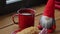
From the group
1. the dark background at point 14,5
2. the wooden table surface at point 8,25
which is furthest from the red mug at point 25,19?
the dark background at point 14,5

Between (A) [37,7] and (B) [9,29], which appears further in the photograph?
(A) [37,7]

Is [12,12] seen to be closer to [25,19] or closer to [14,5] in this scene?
[14,5]

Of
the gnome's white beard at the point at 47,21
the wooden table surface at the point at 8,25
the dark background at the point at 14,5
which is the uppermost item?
the dark background at the point at 14,5

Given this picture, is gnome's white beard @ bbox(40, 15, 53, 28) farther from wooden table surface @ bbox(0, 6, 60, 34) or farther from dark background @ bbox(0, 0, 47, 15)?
dark background @ bbox(0, 0, 47, 15)

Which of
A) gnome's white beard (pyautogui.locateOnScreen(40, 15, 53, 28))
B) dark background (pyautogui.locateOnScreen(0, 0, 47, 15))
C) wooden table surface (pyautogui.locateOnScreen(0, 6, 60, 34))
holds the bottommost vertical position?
wooden table surface (pyautogui.locateOnScreen(0, 6, 60, 34))

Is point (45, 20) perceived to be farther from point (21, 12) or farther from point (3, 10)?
point (3, 10)

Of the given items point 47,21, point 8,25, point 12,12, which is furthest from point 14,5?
point 47,21

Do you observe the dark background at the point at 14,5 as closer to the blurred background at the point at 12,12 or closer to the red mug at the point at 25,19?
the blurred background at the point at 12,12

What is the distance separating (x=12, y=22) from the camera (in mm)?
965

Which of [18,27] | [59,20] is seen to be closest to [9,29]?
[18,27]

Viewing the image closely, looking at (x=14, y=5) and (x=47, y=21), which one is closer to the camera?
(x=47, y=21)

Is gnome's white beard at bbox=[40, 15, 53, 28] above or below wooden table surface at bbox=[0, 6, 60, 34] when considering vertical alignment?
above

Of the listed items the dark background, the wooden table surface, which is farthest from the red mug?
the dark background

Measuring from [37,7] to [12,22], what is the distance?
0.99 feet
